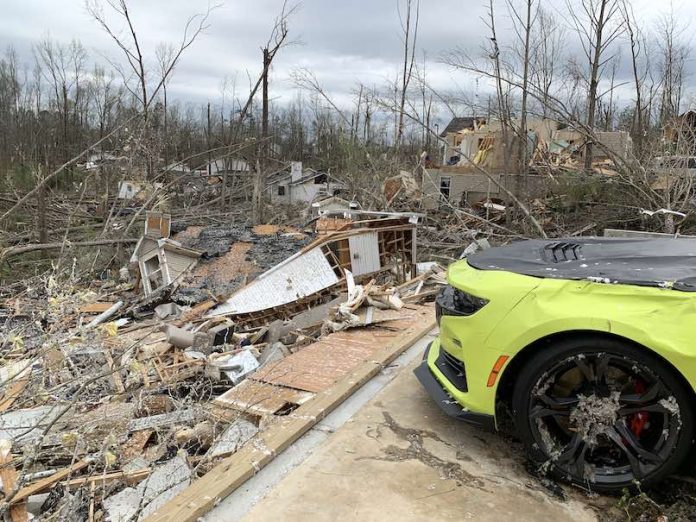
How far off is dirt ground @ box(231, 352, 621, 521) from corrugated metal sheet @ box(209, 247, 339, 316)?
5993 millimetres

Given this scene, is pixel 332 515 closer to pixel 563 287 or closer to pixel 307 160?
pixel 563 287

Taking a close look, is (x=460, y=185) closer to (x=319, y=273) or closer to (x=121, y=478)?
(x=319, y=273)

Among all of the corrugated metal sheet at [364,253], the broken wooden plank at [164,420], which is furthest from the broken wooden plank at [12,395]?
the corrugated metal sheet at [364,253]

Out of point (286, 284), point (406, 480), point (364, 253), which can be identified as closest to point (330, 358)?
point (406, 480)

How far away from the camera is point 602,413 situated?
8.94 feet

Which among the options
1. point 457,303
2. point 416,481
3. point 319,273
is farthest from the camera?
point 319,273

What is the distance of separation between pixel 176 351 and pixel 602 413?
5.86 metres

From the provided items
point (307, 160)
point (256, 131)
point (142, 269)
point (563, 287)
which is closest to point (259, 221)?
point (142, 269)

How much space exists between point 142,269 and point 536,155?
13.7 m

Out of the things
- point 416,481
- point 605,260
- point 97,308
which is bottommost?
point 97,308

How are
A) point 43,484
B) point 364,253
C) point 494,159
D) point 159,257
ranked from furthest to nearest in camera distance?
point 494,159, point 159,257, point 364,253, point 43,484

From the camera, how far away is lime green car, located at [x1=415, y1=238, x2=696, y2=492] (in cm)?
257

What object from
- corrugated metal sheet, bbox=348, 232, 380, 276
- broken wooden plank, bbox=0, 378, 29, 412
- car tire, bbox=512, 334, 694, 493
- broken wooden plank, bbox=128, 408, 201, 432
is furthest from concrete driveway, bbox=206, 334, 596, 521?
corrugated metal sheet, bbox=348, 232, 380, 276

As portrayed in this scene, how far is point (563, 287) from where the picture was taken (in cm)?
283
